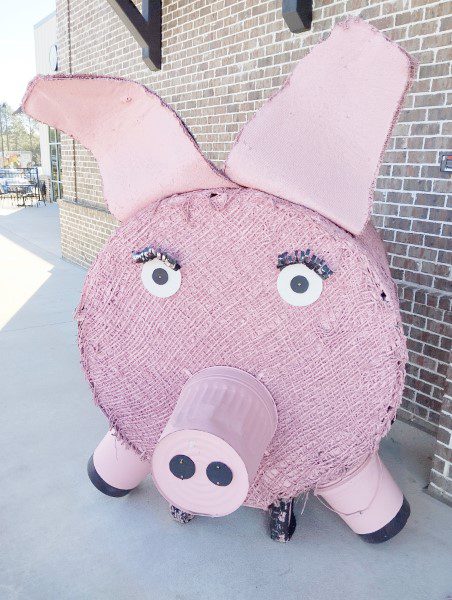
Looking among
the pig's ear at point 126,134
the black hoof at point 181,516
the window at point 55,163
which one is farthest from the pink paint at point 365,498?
the window at point 55,163

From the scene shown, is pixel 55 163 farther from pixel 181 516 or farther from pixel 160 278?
pixel 160 278

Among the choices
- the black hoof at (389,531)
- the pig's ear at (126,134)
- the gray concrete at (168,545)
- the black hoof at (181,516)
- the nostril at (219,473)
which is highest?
the pig's ear at (126,134)

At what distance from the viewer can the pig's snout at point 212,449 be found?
1.38 m

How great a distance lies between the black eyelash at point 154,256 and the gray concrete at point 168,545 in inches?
46.8

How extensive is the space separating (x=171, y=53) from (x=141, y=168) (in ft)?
11.5

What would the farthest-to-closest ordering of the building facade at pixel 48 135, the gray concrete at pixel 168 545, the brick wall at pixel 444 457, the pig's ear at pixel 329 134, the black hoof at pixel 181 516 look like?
1. the building facade at pixel 48 135
2. the brick wall at pixel 444 457
3. the black hoof at pixel 181 516
4. the gray concrete at pixel 168 545
5. the pig's ear at pixel 329 134

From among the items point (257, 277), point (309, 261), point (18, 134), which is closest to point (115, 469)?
point (257, 277)

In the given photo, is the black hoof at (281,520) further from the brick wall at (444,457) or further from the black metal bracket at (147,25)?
the black metal bracket at (147,25)

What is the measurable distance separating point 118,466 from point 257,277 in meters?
1.13

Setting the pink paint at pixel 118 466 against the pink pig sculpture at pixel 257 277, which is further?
the pink paint at pixel 118 466

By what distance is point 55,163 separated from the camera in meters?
16.1

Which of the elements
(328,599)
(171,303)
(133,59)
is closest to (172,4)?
(133,59)

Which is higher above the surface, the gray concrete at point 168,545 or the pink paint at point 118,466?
the pink paint at point 118,466

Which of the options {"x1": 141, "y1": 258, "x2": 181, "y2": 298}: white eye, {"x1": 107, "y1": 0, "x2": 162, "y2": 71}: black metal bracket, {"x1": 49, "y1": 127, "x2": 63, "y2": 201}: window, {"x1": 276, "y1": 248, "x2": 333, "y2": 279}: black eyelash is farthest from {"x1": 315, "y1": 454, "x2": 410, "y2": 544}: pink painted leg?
{"x1": 49, "y1": 127, "x2": 63, "y2": 201}: window
